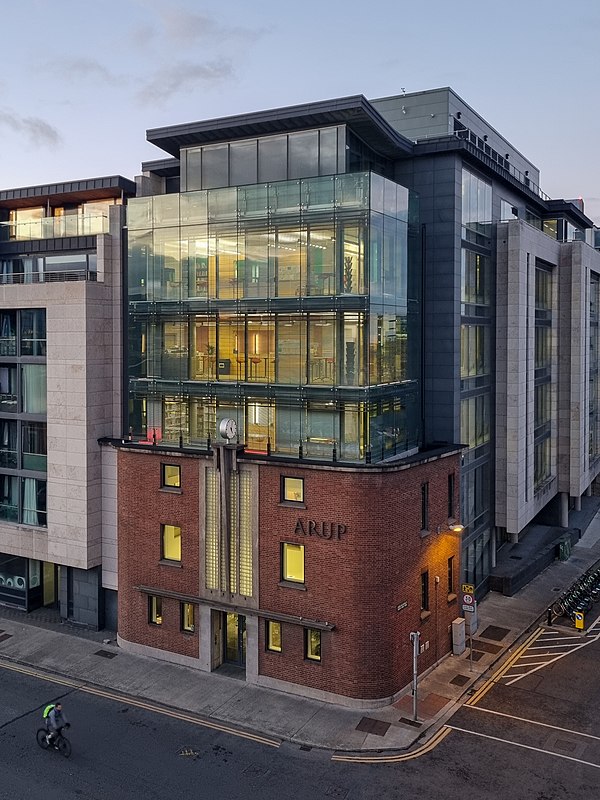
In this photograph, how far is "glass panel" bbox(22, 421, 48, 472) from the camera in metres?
36.5

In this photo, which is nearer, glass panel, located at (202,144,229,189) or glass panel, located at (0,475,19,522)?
glass panel, located at (202,144,229,189)

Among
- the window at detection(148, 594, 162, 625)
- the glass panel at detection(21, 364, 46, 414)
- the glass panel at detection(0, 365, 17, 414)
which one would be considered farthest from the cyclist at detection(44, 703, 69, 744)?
the glass panel at detection(0, 365, 17, 414)

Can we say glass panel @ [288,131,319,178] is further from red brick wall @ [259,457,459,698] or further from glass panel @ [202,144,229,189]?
red brick wall @ [259,457,459,698]

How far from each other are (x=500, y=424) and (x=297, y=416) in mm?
15243

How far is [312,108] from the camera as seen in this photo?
30750 millimetres

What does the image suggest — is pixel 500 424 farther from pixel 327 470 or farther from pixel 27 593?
pixel 27 593

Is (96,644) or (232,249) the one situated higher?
(232,249)

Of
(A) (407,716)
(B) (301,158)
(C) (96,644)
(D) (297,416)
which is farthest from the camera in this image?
(C) (96,644)

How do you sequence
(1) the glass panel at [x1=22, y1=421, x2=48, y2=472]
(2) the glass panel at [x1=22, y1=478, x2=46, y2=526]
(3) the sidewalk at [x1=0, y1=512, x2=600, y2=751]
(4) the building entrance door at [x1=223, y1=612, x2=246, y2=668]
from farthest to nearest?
(2) the glass panel at [x1=22, y1=478, x2=46, y2=526], (1) the glass panel at [x1=22, y1=421, x2=48, y2=472], (4) the building entrance door at [x1=223, y1=612, x2=246, y2=668], (3) the sidewalk at [x1=0, y1=512, x2=600, y2=751]

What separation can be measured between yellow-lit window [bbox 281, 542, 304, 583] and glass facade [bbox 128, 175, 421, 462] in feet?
12.4

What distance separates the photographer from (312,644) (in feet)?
95.1

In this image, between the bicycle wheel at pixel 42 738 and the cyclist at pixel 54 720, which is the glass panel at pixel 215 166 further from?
the bicycle wheel at pixel 42 738

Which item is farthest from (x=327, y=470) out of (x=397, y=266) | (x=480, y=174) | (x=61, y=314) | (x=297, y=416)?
(x=480, y=174)

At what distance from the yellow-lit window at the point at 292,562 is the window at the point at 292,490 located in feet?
5.78
